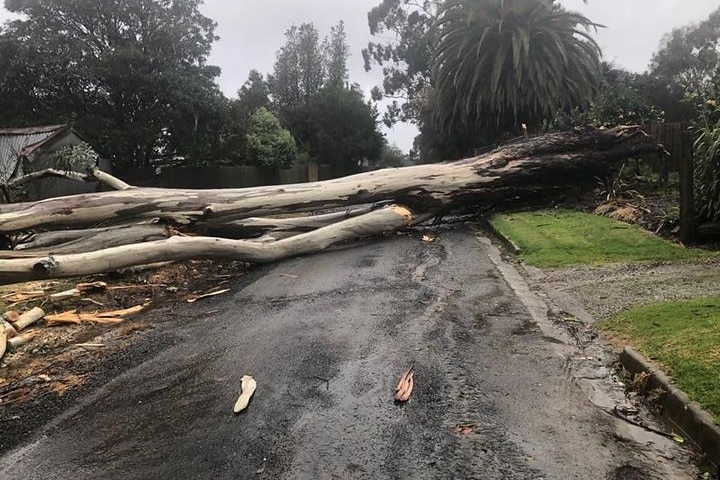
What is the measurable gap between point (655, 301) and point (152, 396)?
15.2ft

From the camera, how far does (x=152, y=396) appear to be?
4293mm

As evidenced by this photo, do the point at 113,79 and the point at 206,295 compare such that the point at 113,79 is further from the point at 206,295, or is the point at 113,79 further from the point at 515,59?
the point at 206,295

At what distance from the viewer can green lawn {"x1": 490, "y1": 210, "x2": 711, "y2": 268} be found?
7691 mm

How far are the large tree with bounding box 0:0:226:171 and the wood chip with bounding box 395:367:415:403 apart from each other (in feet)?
92.7

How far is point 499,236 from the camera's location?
10883 mm

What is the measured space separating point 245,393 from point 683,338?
3.24m

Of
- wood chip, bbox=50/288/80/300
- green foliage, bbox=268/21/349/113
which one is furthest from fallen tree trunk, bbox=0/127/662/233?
green foliage, bbox=268/21/349/113

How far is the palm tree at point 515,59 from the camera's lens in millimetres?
23891

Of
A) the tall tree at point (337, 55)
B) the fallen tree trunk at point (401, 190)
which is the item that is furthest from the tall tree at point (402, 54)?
the fallen tree trunk at point (401, 190)

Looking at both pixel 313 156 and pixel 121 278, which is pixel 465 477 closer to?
pixel 121 278

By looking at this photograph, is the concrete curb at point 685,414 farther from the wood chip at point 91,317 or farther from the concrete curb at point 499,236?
the wood chip at point 91,317

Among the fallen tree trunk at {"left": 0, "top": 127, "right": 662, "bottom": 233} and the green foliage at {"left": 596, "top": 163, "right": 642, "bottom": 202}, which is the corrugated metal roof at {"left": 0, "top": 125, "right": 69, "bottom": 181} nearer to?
the fallen tree trunk at {"left": 0, "top": 127, "right": 662, "bottom": 233}

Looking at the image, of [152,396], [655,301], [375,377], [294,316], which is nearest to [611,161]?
[655,301]

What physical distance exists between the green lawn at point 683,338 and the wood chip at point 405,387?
171cm
